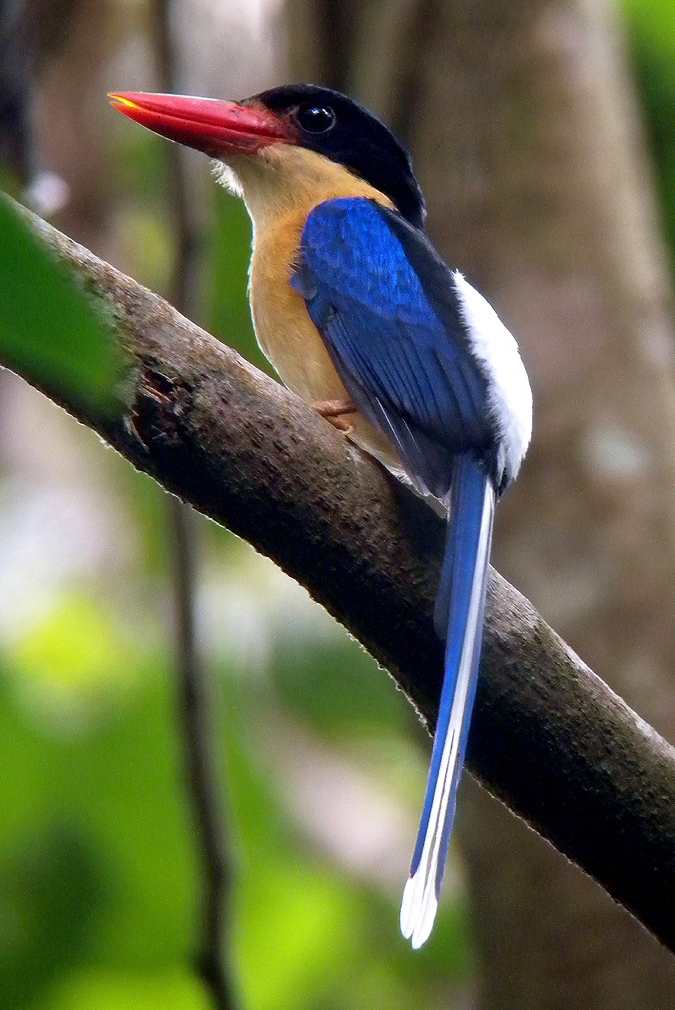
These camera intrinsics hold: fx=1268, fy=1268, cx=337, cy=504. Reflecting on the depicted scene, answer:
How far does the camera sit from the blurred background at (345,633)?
11.2ft

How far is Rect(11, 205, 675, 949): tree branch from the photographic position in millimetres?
1716

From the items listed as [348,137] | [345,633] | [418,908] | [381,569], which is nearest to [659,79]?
[348,137]

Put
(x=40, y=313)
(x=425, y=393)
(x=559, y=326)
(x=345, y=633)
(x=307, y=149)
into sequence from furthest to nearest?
(x=345, y=633) < (x=559, y=326) < (x=307, y=149) < (x=425, y=393) < (x=40, y=313)

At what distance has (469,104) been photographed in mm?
4219

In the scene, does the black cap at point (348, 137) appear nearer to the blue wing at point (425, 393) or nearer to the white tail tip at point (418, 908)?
the blue wing at point (425, 393)

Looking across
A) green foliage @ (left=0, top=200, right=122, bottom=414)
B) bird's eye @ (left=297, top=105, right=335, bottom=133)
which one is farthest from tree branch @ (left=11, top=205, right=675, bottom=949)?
bird's eye @ (left=297, top=105, right=335, bottom=133)

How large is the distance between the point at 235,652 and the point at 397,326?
7.58ft

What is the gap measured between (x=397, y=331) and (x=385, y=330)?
2 cm

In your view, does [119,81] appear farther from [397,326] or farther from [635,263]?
[397,326]

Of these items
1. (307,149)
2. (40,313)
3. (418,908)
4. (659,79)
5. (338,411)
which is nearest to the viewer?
(40,313)

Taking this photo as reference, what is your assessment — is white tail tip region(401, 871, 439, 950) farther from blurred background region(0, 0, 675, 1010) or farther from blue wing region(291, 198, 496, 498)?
blurred background region(0, 0, 675, 1010)

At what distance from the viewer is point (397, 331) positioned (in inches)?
99.0

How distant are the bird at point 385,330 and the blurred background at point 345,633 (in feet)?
0.64

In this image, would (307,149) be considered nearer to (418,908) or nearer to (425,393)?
(425,393)
